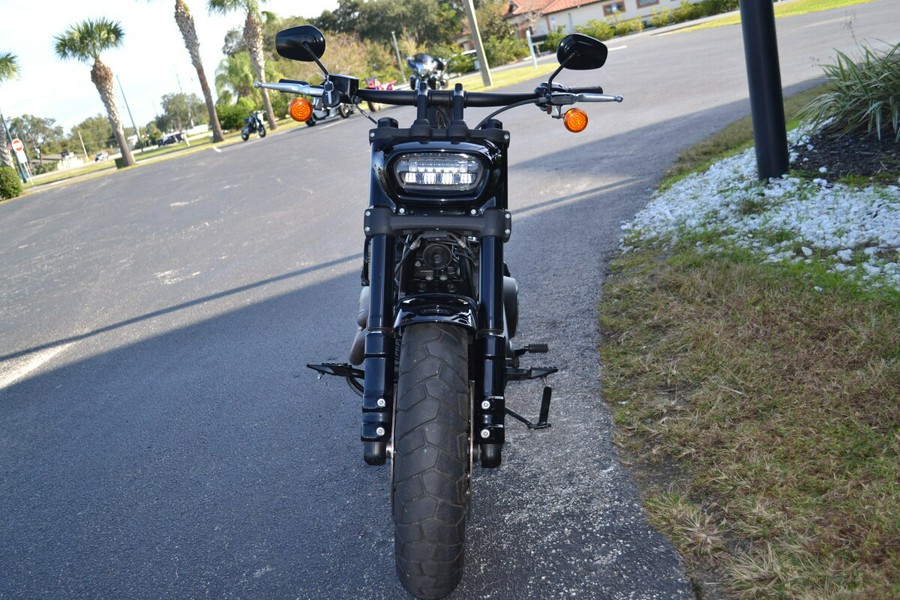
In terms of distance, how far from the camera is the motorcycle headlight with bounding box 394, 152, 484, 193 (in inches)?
118

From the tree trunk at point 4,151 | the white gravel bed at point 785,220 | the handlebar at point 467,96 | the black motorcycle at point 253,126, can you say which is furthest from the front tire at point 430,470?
the tree trunk at point 4,151

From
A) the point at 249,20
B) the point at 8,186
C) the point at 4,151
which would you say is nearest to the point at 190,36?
the point at 249,20

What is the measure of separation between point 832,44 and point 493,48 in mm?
33196

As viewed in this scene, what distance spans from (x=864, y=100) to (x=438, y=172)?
536 centimetres

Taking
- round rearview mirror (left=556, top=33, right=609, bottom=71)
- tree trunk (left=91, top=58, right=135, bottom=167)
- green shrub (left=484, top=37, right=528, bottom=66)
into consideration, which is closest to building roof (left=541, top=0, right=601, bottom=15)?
green shrub (left=484, top=37, right=528, bottom=66)

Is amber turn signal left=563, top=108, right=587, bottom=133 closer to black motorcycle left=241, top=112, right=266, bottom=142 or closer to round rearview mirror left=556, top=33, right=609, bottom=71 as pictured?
round rearview mirror left=556, top=33, right=609, bottom=71

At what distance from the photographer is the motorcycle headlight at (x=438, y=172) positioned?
3.00 m

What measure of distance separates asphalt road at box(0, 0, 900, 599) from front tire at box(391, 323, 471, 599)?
1.13 feet

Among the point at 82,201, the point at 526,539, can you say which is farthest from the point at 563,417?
the point at 82,201

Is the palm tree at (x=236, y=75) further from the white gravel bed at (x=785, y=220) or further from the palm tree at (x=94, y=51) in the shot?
the white gravel bed at (x=785, y=220)

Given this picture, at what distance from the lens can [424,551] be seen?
2.56m

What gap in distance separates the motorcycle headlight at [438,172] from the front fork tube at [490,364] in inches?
10.4

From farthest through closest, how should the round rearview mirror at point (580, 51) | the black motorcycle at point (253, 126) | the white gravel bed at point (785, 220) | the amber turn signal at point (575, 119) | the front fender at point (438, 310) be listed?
the black motorcycle at point (253, 126) → the white gravel bed at point (785, 220) → the amber turn signal at point (575, 119) → the round rearview mirror at point (580, 51) → the front fender at point (438, 310)

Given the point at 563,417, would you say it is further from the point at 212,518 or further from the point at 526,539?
the point at 212,518
